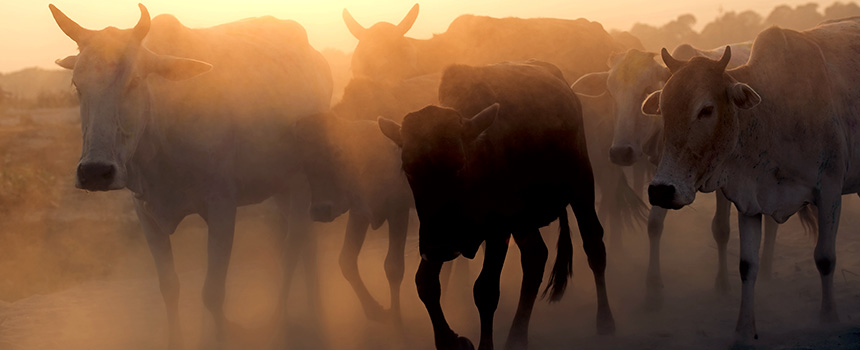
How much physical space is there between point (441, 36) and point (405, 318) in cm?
394

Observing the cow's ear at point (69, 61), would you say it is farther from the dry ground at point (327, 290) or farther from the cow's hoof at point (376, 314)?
the cow's hoof at point (376, 314)

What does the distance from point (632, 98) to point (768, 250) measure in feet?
7.03

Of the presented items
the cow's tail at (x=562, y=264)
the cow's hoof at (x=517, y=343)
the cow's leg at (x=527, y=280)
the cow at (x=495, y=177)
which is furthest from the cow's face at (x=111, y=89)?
the cow's tail at (x=562, y=264)

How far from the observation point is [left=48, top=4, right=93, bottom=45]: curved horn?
234 inches

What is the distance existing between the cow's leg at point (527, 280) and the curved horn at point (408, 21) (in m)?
3.91

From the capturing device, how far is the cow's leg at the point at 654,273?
23.9ft

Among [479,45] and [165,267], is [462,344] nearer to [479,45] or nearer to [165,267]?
[165,267]

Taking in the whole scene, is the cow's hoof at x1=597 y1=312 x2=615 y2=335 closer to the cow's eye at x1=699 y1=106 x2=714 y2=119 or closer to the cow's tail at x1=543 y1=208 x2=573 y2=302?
the cow's tail at x1=543 y1=208 x2=573 y2=302

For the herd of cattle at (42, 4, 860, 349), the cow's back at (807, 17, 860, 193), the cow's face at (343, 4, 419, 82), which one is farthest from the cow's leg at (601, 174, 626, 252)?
the cow's back at (807, 17, 860, 193)

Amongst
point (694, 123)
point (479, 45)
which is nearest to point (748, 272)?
point (694, 123)

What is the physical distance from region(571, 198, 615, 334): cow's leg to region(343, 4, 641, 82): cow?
10.4ft

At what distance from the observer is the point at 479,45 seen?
10.2 metres

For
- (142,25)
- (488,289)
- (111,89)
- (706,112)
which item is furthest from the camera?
(142,25)

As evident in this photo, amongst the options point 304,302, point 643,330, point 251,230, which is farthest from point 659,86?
point 251,230
